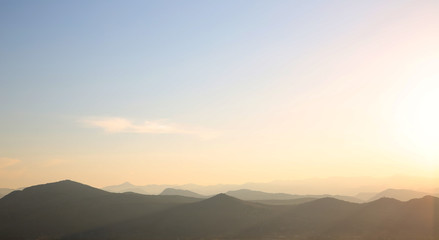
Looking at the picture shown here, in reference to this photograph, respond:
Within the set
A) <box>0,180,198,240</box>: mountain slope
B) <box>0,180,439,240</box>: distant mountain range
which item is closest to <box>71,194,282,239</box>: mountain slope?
<box>0,180,439,240</box>: distant mountain range

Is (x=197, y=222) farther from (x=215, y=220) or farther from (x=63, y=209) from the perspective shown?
(x=63, y=209)

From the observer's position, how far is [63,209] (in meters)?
87.0

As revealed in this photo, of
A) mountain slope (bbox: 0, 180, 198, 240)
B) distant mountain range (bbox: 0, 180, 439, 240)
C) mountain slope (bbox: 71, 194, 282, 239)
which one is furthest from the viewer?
mountain slope (bbox: 0, 180, 198, 240)

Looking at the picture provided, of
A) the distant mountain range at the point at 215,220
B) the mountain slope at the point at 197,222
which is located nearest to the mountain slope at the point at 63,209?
the distant mountain range at the point at 215,220

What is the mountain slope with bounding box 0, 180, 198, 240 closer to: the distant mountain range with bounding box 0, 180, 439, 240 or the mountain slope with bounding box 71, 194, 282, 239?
the distant mountain range with bounding box 0, 180, 439, 240

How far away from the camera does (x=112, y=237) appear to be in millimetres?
64312

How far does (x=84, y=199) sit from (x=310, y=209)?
61.8m

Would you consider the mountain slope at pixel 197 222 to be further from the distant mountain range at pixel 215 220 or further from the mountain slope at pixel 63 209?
the mountain slope at pixel 63 209

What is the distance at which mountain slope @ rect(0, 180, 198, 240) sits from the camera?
238 feet

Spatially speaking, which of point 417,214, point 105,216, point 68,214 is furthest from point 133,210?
point 417,214

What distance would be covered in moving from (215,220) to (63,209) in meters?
41.2

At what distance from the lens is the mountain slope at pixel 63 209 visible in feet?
238

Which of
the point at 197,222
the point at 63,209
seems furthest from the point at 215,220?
the point at 63,209

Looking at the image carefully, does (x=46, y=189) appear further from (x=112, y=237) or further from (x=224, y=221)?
(x=224, y=221)
